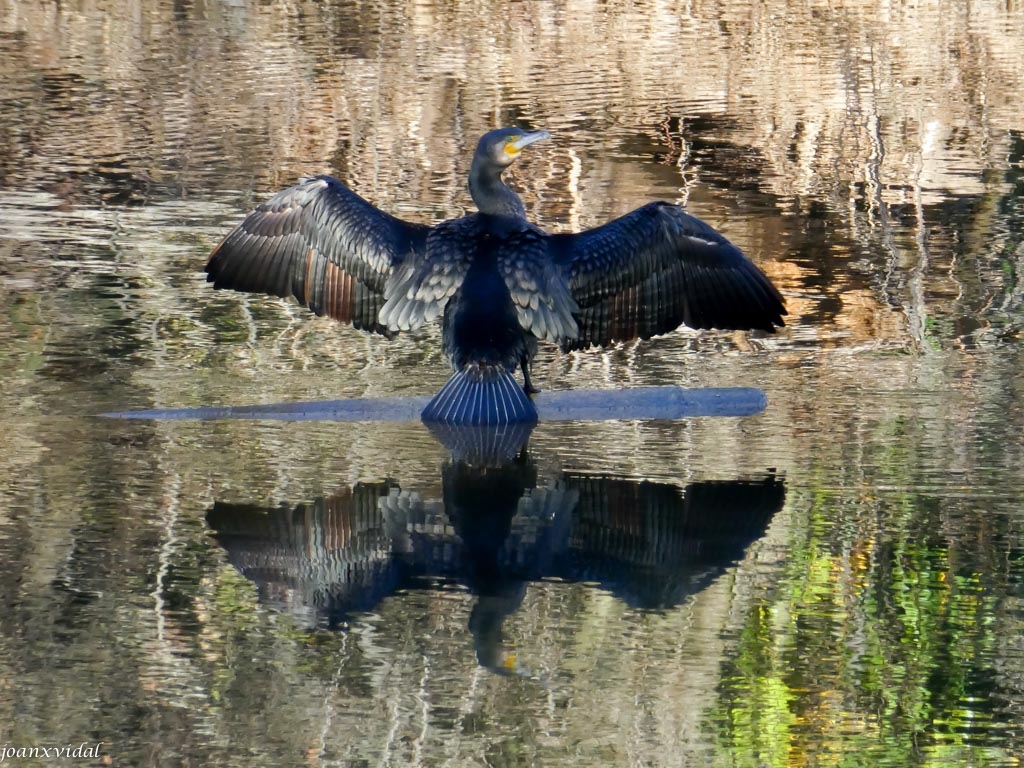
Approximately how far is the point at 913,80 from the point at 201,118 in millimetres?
5824

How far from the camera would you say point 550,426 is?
279 inches

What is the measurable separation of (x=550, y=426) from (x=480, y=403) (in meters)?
0.28

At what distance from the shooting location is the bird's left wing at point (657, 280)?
7609mm

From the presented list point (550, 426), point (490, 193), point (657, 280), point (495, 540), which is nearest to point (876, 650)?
point (495, 540)

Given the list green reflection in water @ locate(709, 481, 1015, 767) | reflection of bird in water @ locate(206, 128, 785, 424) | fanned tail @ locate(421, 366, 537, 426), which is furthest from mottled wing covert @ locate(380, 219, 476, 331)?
green reflection in water @ locate(709, 481, 1015, 767)

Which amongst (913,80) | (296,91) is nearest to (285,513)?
(296,91)

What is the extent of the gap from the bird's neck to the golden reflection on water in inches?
28.8

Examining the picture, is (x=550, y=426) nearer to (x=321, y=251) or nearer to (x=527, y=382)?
(x=527, y=382)

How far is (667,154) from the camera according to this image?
41.7ft

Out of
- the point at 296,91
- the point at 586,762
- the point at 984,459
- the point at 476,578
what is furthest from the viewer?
the point at 296,91

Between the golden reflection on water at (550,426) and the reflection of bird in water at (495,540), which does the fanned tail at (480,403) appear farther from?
the reflection of bird in water at (495,540)

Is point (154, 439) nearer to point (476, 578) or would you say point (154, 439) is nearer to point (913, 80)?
point (476, 578)

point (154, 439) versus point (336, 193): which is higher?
point (336, 193)

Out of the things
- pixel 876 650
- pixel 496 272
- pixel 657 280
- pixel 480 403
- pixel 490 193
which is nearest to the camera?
pixel 876 650
